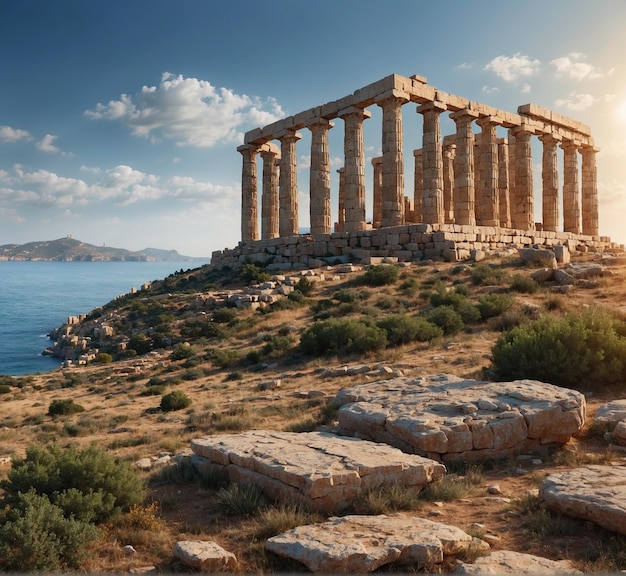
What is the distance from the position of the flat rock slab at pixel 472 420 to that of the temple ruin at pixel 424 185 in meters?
20.0

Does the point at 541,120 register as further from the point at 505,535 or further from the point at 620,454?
the point at 505,535

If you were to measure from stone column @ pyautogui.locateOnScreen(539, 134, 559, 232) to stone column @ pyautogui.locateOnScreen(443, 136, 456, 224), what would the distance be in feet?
20.9

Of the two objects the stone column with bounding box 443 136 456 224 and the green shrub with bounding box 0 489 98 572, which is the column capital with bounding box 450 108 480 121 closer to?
the stone column with bounding box 443 136 456 224

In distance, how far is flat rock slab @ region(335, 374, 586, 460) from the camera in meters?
6.86

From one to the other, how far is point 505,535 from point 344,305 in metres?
15.8

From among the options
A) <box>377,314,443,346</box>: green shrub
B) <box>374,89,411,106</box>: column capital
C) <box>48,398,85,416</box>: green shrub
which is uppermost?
<box>374,89,411,106</box>: column capital

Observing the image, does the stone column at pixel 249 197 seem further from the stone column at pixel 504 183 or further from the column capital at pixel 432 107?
the stone column at pixel 504 183

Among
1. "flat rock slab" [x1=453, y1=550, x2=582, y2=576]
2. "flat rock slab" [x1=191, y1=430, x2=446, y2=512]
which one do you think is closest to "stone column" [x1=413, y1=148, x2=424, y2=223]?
"flat rock slab" [x1=191, y1=430, x2=446, y2=512]

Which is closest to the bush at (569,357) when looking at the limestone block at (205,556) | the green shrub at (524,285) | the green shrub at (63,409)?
the limestone block at (205,556)

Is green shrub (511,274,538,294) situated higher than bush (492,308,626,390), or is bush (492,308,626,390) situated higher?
green shrub (511,274,538,294)

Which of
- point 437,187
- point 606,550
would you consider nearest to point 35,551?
point 606,550

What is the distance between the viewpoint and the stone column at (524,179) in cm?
3509

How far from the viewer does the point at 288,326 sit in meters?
19.8

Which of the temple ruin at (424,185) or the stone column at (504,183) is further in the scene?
the stone column at (504,183)
